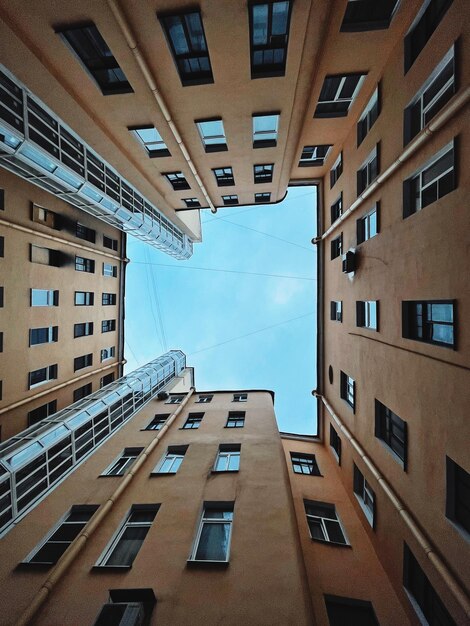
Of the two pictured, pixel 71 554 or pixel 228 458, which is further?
pixel 228 458

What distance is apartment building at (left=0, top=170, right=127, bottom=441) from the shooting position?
1461cm

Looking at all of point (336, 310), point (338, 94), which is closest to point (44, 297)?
point (336, 310)

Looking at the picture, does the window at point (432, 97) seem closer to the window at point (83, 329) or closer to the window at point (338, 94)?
the window at point (338, 94)

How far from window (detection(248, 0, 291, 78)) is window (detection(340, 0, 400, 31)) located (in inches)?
83.3

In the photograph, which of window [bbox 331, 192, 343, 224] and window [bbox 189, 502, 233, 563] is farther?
window [bbox 331, 192, 343, 224]

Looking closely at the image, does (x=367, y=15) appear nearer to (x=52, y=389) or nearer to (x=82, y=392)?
(x=52, y=389)

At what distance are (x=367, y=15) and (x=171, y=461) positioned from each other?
18660 millimetres

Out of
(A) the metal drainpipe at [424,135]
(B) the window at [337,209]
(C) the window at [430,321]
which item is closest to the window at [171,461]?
(C) the window at [430,321]

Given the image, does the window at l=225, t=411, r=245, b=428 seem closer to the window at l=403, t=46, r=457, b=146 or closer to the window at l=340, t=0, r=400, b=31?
the window at l=403, t=46, r=457, b=146

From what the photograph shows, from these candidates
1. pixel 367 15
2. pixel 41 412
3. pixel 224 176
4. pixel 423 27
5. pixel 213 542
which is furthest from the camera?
pixel 224 176

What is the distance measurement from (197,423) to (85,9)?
18.0m

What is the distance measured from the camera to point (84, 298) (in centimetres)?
2147

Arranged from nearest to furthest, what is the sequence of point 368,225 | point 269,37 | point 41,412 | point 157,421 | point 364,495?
1. point 269,37
2. point 364,495
3. point 368,225
4. point 41,412
5. point 157,421

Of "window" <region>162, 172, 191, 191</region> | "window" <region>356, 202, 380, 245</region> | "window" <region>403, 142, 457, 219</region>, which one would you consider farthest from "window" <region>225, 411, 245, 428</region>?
"window" <region>162, 172, 191, 191</region>
